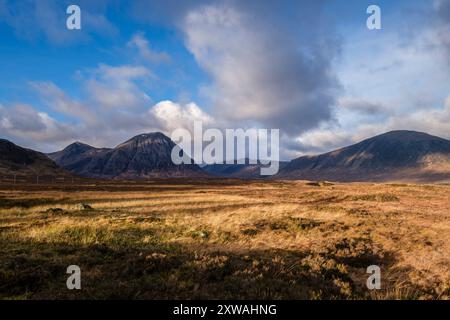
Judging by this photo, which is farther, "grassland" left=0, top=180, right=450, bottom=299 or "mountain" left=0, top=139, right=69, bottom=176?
"mountain" left=0, top=139, right=69, bottom=176

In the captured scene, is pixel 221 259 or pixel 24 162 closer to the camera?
pixel 221 259

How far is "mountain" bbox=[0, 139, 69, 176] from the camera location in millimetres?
165850

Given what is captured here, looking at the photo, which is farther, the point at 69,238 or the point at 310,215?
the point at 310,215

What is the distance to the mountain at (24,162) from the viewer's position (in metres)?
166

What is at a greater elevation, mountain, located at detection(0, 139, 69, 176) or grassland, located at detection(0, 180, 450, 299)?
mountain, located at detection(0, 139, 69, 176)

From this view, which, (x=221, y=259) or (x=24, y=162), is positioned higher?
(x=24, y=162)

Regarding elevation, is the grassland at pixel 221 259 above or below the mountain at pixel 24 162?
below

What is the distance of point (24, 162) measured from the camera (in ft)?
591

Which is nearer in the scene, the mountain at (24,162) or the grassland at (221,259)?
the grassland at (221,259)

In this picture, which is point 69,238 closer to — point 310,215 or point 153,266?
Result: point 153,266
